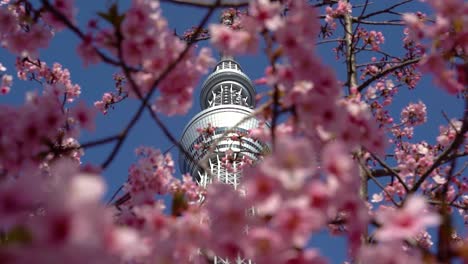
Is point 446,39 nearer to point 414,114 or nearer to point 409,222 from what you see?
point 409,222

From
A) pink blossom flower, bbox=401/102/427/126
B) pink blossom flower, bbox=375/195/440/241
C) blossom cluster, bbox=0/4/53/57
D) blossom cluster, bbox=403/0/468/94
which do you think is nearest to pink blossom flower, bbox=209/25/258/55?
blossom cluster, bbox=403/0/468/94

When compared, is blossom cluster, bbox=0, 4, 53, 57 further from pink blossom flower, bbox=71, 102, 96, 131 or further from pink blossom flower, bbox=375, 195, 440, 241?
pink blossom flower, bbox=375, 195, 440, 241

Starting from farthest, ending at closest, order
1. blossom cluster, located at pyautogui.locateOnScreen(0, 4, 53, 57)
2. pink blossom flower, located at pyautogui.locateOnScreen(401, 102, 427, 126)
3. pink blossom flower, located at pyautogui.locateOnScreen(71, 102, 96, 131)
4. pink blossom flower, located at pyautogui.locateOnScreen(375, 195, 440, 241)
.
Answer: pink blossom flower, located at pyautogui.locateOnScreen(401, 102, 427, 126), blossom cluster, located at pyautogui.locateOnScreen(0, 4, 53, 57), pink blossom flower, located at pyautogui.locateOnScreen(71, 102, 96, 131), pink blossom flower, located at pyautogui.locateOnScreen(375, 195, 440, 241)

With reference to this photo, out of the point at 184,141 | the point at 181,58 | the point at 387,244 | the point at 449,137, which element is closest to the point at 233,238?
the point at 387,244

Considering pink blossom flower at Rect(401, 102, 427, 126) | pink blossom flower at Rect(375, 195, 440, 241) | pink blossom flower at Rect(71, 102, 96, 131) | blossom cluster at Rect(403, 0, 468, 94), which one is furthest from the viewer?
pink blossom flower at Rect(401, 102, 427, 126)

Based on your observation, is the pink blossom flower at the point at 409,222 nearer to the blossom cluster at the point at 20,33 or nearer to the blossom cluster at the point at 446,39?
the blossom cluster at the point at 446,39

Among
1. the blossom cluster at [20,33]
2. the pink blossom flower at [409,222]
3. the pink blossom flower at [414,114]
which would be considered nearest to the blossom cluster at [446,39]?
the pink blossom flower at [409,222]

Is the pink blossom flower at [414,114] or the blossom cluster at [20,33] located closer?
the blossom cluster at [20,33]

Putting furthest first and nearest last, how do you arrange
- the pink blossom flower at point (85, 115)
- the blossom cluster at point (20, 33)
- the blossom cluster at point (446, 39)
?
1. the blossom cluster at point (20, 33)
2. the pink blossom flower at point (85, 115)
3. the blossom cluster at point (446, 39)

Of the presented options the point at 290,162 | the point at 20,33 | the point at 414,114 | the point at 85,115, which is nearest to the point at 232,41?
the point at 290,162

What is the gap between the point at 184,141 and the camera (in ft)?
160

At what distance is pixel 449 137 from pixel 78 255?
4697mm

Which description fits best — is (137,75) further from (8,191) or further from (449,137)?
(449,137)

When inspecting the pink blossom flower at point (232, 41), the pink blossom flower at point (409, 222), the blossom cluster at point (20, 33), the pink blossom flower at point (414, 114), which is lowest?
the pink blossom flower at point (409, 222)
